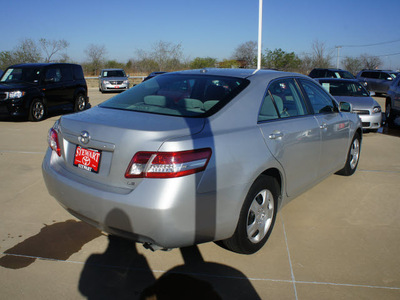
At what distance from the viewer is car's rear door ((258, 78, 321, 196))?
10.6 ft

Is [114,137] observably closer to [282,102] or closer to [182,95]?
[182,95]

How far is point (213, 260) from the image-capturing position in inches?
123

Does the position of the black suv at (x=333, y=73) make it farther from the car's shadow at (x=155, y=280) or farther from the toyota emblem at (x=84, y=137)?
the toyota emblem at (x=84, y=137)

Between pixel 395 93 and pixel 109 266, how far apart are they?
997 centimetres

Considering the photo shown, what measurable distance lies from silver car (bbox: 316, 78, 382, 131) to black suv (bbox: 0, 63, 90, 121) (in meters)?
8.20

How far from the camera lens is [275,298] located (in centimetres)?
264

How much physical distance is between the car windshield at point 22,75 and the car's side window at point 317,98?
9160mm

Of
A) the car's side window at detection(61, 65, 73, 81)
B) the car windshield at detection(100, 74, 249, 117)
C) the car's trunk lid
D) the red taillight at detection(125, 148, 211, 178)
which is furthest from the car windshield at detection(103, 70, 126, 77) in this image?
the red taillight at detection(125, 148, 211, 178)

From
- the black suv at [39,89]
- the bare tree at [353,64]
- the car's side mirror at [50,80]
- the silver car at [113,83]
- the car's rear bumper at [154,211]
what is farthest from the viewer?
the bare tree at [353,64]

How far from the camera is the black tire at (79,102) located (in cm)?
1254

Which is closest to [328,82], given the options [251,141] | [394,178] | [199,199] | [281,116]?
[394,178]

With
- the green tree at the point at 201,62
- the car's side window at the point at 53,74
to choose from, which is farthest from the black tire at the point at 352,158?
the green tree at the point at 201,62

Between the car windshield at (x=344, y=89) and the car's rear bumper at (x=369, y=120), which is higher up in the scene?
the car windshield at (x=344, y=89)

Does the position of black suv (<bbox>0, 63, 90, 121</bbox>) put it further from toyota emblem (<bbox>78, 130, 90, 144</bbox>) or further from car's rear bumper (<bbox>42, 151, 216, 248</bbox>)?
car's rear bumper (<bbox>42, 151, 216, 248</bbox>)
